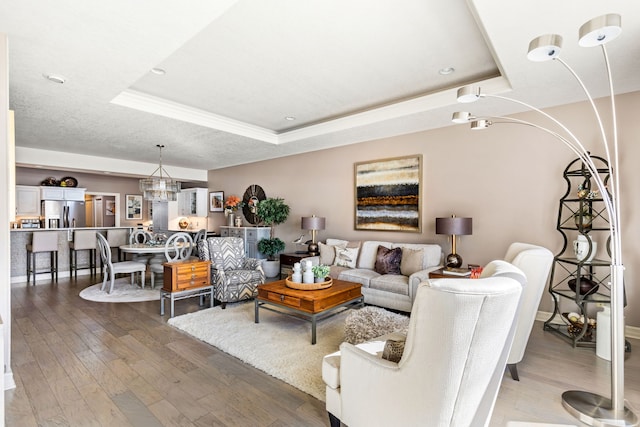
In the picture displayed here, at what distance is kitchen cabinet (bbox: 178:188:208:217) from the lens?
884 cm

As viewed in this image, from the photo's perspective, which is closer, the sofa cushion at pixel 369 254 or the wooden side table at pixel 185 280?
the wooden side table at pixel 185 280

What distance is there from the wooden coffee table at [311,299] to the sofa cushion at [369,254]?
1144 millimetres

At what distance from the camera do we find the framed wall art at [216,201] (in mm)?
8523

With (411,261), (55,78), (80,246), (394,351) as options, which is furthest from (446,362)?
(80,246)

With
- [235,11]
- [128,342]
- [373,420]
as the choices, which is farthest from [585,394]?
[128,342]

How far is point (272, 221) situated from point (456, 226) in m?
3.77

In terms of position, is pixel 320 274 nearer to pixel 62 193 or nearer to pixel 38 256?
pixel 38 256

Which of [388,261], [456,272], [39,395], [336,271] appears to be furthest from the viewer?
[336,271]

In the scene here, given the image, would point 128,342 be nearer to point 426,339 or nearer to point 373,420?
point 373,420

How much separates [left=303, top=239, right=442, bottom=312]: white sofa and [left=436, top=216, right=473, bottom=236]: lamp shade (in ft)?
1.60

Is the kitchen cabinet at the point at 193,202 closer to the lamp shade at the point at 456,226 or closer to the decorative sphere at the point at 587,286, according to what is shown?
the lamp shade at the point at 456,226

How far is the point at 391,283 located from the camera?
13.7 feet

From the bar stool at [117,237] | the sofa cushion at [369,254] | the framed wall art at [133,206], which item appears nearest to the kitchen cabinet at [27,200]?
the framed wall art at [133,206]

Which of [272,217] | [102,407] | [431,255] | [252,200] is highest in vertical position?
[252,200]
